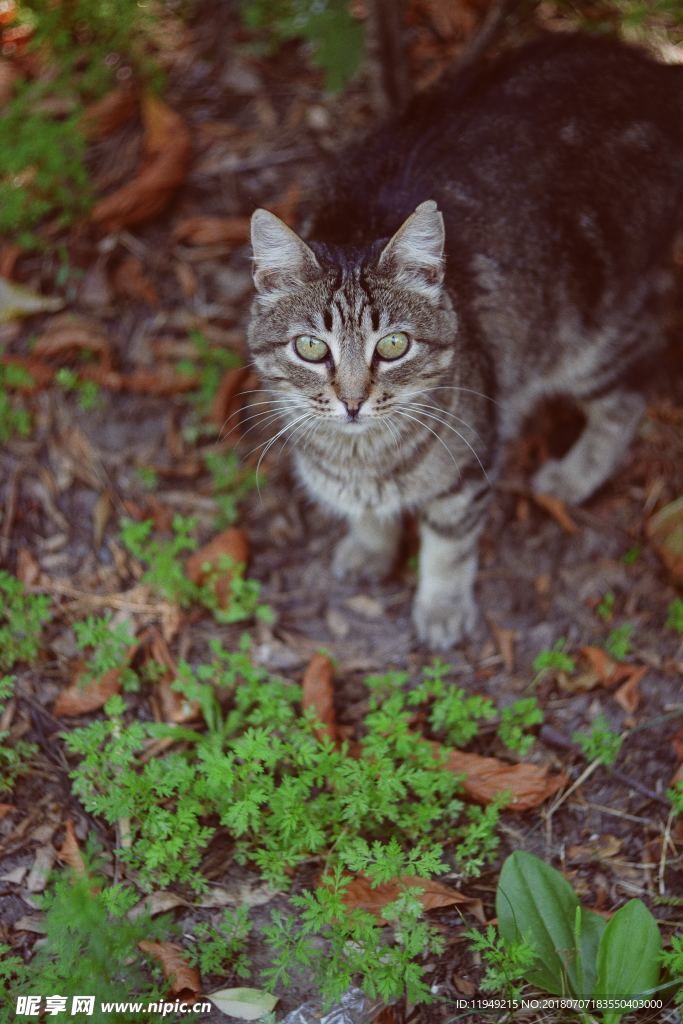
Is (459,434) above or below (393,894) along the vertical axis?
above

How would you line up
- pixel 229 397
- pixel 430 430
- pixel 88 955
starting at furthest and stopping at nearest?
pixel 229 397, pixel 430 430, pixel 88 955

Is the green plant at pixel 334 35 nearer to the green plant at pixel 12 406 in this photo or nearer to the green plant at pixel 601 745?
Answer: the green plant at pixel 12 406

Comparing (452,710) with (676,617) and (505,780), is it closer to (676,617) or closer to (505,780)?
(505,780)

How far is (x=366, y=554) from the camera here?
3545 millimetres

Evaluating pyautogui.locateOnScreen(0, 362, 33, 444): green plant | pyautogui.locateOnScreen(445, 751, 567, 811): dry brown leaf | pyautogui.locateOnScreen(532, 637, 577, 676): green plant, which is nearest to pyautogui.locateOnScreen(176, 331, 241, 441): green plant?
pyautogui.locateOnScreen(0, 362, 33, 444): green plant

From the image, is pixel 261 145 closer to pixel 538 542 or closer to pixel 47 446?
pixel 47 446

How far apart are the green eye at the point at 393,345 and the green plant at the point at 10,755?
4.76ft

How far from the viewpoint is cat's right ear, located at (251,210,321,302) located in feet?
8.39

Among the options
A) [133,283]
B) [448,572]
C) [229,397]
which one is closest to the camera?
[448,572]

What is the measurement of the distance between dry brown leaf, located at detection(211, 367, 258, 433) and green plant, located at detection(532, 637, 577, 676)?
4.92ft

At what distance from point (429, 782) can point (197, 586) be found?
1146 mm

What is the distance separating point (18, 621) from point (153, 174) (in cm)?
212

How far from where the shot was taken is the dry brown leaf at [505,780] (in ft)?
9.24

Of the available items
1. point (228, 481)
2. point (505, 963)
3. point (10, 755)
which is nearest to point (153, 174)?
point (228, 481)
